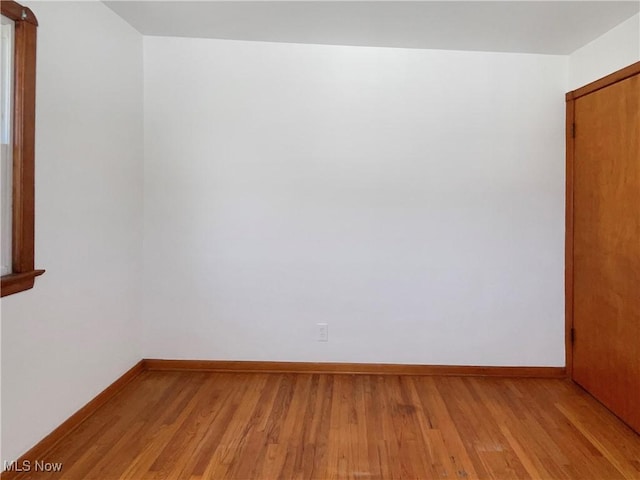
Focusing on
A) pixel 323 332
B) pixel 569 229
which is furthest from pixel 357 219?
pixel 569 229

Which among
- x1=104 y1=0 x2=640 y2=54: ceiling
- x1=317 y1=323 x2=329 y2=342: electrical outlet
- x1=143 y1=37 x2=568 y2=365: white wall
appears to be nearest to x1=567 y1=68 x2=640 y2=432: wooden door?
x1=143 y1=37 x2=568 y2=365: white wall

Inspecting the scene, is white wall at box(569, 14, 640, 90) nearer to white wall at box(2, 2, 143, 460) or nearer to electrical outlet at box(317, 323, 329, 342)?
electrical outlet at box(317, 323, 329, 342)

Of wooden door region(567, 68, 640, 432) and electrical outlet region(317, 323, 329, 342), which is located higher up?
wooden door region(567, 68, 640, 432)

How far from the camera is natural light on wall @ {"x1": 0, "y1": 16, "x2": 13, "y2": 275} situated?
1635mm

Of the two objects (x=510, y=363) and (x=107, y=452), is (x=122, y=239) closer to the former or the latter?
(x=107, y=452)

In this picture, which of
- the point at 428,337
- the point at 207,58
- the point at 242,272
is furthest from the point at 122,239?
the point at 428,337

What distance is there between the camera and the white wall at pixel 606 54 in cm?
214

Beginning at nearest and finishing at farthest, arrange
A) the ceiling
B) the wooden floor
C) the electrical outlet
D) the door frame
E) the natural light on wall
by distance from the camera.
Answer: the natural light on wall < the wooden floor < the ceiling < the door frame < the electrical outlet

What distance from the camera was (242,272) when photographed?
108 inches

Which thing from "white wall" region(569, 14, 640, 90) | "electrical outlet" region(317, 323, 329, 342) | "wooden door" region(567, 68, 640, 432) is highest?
"white wall" region(569, 14, 640, 90)

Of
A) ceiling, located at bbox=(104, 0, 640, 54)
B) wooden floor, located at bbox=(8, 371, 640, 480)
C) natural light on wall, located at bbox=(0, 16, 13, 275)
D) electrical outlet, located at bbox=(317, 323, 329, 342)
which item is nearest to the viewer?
natural light on wall, located at bbox=(0, 16, 13, 275)

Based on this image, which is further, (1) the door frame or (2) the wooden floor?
(1) the door frame

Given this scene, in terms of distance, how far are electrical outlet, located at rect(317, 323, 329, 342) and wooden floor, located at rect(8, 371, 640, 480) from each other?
0.27 metres

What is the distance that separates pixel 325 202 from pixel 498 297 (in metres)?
1.40
